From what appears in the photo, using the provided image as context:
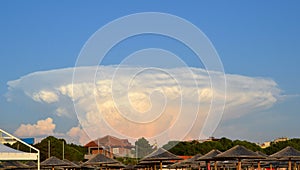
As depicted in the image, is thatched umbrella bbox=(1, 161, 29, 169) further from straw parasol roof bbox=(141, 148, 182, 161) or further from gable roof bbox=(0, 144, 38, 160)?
gable roof bbox=(0, 144, 38, 160)

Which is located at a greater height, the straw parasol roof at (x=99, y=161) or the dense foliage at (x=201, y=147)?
the dense foliage at (x=201, y=147)

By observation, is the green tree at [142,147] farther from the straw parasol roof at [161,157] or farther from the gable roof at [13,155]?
the gable roof at [13,155]

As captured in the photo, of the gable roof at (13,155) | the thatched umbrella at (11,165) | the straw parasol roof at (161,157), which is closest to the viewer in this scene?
the gable roof at (13,155)

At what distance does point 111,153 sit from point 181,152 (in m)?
13.4

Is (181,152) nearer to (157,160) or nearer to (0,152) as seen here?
(157,160)

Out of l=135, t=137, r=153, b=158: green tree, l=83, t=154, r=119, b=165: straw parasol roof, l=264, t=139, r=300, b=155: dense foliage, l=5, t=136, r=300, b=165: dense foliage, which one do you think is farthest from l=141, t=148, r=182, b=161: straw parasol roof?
l=264, t=139, r=300, b=155: dense foliage

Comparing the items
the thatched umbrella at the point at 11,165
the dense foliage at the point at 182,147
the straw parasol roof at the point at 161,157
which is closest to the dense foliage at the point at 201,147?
the dense foliage at the point at 182,147

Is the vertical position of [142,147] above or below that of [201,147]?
below

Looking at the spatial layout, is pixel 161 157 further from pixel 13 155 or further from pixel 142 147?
pixel 142 147

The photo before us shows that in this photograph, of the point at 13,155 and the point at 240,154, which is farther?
the point at 240,154

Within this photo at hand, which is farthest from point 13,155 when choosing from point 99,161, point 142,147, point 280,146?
point 280,146

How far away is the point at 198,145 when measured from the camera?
3492 inches

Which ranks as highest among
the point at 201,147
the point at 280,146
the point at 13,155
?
the point at 280,146

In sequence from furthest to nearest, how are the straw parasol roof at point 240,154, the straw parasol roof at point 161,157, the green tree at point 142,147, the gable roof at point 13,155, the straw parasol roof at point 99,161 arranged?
the green tree at point 142,147 < the straw parasol roof at point 99,161 < the straw parasol roof at point 161,157 < the straw parasol roof at point 240,154 < the gable roof at point 13,155
